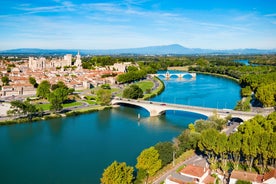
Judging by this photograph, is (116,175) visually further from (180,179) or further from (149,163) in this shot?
(180,179)

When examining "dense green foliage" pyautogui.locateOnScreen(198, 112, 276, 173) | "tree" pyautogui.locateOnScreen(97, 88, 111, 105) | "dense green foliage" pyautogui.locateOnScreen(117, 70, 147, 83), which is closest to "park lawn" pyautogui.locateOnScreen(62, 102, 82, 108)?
"tree" pyautogui.locateOnScreen(97, 88, 111, 105)

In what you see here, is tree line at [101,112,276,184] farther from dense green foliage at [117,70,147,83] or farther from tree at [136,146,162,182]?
dense green foliage at [117,70,147,83]

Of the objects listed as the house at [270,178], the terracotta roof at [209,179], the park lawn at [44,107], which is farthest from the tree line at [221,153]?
the park lawn at [44,107]

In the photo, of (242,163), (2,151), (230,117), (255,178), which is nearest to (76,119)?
(2,151)

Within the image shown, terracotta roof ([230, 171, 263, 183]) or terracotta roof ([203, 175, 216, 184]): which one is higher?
terracotta roof ([230, 171, 263, 183])

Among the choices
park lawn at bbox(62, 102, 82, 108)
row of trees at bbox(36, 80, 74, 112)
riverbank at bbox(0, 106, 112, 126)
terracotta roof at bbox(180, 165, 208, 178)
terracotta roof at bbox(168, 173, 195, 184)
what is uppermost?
row of trees at bbox(36, 80, 74, 112)

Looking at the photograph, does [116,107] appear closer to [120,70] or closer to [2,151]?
[2,151]
